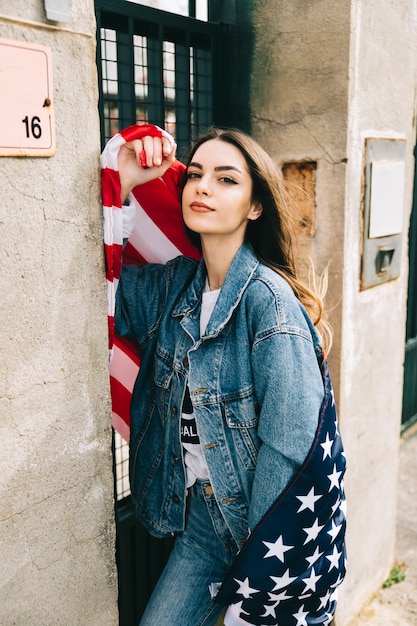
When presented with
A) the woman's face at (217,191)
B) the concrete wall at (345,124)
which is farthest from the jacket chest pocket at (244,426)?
the concrete wall at (345,124)

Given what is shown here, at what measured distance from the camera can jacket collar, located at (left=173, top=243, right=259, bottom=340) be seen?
6.78ft

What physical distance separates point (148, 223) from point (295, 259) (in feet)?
1.87

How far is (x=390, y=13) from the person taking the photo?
284 centimetres

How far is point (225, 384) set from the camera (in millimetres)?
2043

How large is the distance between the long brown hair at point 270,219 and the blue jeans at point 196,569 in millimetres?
768

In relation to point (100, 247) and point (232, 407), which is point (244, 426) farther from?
point (100, 247)

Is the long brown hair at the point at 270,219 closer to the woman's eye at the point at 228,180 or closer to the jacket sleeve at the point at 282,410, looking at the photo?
the woman's eye at the point at 228,180

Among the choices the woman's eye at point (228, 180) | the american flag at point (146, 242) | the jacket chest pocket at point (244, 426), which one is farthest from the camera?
the american flag at point (146, 242)

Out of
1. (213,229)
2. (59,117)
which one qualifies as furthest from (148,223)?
(59,117)

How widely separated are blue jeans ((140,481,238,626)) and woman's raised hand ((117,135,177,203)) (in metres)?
1.06

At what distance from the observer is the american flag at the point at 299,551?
1923 millimetres

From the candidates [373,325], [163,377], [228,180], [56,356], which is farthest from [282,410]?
[373,325]

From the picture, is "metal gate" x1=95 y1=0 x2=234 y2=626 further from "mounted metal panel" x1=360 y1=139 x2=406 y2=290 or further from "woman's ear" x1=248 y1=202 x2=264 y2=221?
"mounted metal panel" x1=360 y1=139 x2=406 y2=290

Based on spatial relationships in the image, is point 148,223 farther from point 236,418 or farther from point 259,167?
point 236,418
